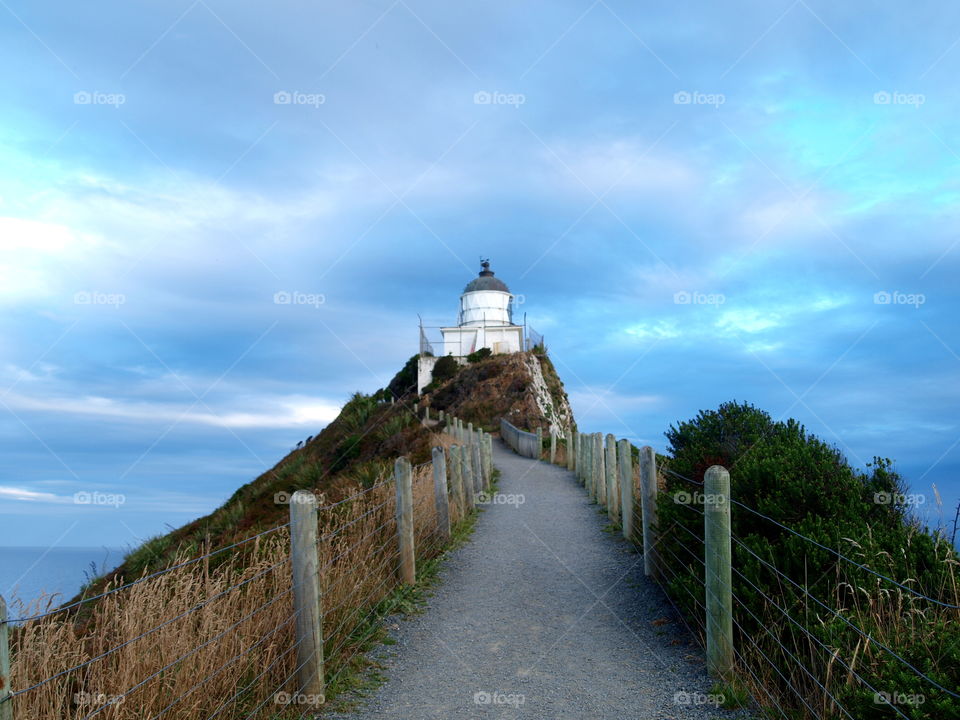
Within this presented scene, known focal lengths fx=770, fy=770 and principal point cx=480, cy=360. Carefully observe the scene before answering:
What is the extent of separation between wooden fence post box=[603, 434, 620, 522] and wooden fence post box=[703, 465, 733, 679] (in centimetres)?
746

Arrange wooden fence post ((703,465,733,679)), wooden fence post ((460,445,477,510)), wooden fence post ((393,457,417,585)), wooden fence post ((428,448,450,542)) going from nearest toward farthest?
1. wooden fence post ((703,465,733,679))
2. wooden fence post ((393,457,417,585))
3. wooden fence post ((428,448,450,542))
4. wooden fence post ((460,445,477,510))

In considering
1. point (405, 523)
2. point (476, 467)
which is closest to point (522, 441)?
point (476, 467)

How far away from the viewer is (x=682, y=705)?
5617mm

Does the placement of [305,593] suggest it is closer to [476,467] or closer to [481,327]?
[476,467]

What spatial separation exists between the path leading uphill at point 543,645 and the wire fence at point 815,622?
435 millimetres

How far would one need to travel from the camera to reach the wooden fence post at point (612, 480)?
13.8 meters

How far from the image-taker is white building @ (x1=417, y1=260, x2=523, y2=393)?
58000 millimetres

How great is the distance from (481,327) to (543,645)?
52.9m

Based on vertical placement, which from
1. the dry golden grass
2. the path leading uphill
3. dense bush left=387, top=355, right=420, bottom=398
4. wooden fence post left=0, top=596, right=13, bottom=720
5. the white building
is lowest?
the path leading uphill

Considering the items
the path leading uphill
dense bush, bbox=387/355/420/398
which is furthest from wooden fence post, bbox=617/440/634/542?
dense bush, bbox=387/355/420/398

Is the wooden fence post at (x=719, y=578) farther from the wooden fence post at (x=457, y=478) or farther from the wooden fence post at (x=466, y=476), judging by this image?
the wooden fence post at (x=466, y=476)

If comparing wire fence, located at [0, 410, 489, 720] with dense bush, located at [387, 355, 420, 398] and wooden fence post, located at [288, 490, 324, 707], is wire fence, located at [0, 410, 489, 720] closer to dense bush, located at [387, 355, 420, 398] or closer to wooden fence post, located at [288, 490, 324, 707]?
wooden fence post, located at [288, 490, 324, 707]

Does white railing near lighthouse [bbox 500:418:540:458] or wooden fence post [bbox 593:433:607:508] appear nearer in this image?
wooden fence post [bbox 593:433:607:508]

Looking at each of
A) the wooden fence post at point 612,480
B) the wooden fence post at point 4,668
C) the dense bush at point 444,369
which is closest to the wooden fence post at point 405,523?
the wooden fence post at point 612,480
